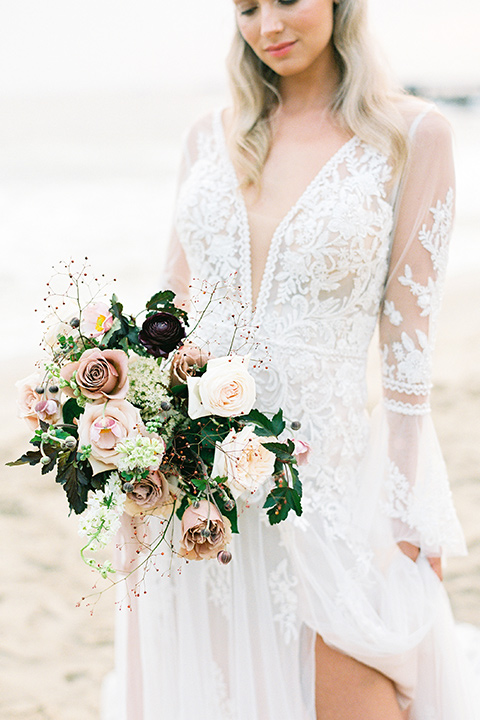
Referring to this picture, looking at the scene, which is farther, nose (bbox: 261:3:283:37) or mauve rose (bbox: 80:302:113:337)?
nose (bbox: 261:3:283:37)

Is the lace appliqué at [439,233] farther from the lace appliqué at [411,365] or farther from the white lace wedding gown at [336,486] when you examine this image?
the lace appliqué at [411,365]

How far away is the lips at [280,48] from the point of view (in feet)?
6.61

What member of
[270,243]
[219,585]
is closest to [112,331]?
[270,243]

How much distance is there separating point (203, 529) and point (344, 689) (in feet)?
2.47

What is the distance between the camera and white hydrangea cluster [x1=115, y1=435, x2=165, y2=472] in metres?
1.34

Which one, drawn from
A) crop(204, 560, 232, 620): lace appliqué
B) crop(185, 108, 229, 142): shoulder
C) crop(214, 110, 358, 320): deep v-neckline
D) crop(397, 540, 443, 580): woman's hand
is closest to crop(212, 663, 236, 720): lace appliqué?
crop(204, 560, 232, 620): lace appliqué

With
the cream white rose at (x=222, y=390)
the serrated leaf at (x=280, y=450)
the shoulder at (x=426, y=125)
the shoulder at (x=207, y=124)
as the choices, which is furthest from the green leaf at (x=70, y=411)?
the shoulder at (x=207, y=124)

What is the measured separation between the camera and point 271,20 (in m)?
1.96

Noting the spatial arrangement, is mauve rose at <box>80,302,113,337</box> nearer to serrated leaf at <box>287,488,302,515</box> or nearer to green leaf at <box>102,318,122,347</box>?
green leaf at <box>102,318,122,347</box>

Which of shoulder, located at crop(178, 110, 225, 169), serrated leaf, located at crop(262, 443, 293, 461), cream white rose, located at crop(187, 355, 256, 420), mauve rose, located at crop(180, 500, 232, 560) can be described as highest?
shoulder, located at crop(178, 110, 225, 169)

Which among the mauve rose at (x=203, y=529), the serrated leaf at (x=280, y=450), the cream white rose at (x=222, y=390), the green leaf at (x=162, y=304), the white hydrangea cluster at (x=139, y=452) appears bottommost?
the mauve rose at (x=203, y=529)

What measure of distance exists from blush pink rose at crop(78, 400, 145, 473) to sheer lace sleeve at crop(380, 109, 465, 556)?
3.04ft

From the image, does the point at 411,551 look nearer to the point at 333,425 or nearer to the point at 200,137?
the point at 333,425

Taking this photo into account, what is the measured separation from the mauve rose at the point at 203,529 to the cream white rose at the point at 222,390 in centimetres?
19
